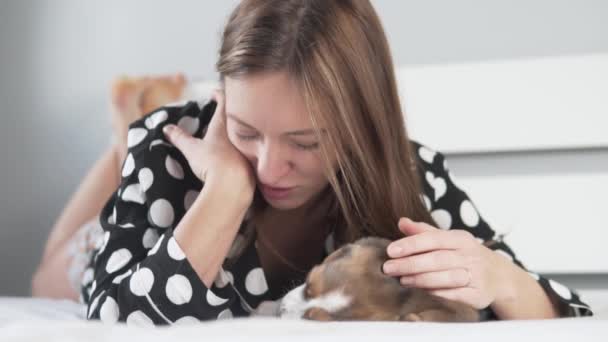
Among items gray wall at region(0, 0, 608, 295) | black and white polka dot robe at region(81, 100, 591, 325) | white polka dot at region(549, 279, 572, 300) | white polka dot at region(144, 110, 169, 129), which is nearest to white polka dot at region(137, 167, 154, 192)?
black and white polka dot robe at region(81, 100, 591, 325)

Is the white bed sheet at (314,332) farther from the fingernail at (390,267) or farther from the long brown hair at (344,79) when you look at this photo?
the long brown hair at (344,79)

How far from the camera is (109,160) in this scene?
191 cm

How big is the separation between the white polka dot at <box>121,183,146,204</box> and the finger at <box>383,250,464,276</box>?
49cm

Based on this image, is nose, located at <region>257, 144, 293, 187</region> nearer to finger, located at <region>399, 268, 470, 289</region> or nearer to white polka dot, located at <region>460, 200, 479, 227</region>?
finger, located at <region>399, 268, 470, 289</region>

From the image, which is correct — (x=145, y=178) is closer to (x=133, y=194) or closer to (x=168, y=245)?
(x=133, y=194)

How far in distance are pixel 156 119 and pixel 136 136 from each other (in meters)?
0.05

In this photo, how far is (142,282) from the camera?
94 centimetres

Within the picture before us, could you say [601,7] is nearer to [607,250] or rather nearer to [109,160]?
[607,250]

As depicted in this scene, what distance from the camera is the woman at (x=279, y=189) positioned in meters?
0.93

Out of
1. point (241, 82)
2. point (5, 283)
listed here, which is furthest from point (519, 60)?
point (5, 283)

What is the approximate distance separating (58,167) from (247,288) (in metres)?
1.46

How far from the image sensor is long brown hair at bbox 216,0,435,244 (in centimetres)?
94

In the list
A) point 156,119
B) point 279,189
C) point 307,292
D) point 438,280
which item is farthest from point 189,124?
point 438,280

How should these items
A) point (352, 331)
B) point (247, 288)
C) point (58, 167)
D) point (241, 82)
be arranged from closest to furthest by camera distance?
point (352, 331) → point (241, 82) → point (247, 288) → point (58, 167)
